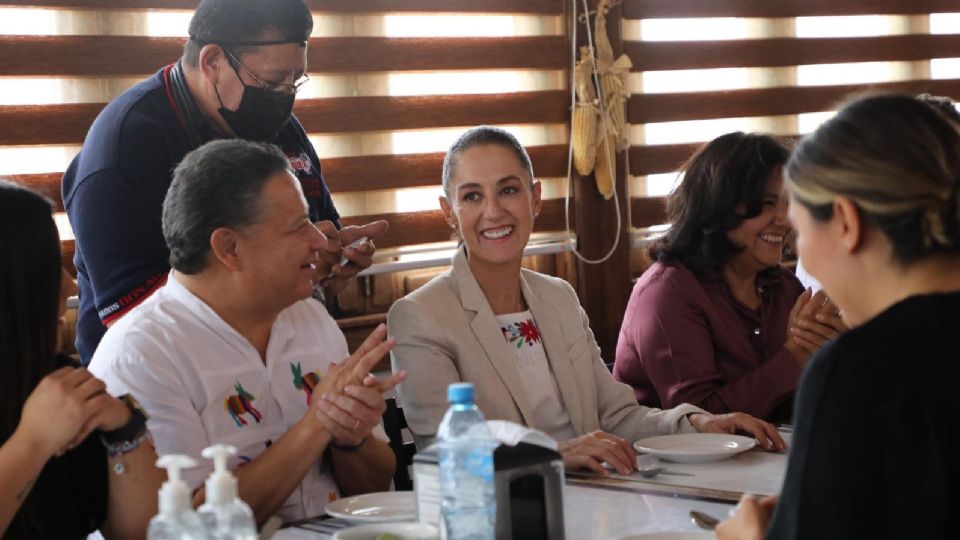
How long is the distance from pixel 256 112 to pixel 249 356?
80cm

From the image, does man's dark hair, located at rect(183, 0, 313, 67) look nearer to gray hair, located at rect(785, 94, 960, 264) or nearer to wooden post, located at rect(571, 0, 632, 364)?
gray hair, located at rect(785, 94, 960, 264)

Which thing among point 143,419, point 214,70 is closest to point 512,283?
point 214,70

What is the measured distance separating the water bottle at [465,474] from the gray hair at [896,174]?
623 mm

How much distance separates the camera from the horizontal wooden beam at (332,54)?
424 centimetres

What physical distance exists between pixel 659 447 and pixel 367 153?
8.14 ft

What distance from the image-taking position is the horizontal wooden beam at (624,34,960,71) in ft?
19.3

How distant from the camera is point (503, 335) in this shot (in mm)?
3336

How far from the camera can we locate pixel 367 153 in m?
5.11

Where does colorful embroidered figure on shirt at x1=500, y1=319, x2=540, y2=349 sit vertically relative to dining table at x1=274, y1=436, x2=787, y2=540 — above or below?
above

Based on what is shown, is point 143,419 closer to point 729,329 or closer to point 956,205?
point 956,205

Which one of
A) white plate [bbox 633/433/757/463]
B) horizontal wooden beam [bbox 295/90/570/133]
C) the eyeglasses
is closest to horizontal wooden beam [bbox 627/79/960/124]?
horizontal wooden beam [bbox 295/90/570/133]

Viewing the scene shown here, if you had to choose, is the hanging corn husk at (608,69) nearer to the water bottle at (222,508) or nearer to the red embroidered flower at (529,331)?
the red embroidered flower at (529,331)

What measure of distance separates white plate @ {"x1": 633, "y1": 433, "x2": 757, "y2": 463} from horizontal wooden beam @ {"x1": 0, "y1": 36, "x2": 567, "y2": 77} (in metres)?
2.41

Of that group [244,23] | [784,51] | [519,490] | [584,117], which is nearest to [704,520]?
[519,490]
